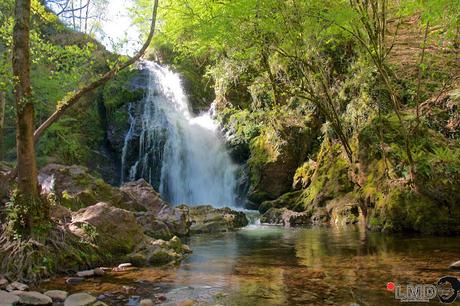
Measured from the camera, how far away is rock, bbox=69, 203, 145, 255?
7.93 metres

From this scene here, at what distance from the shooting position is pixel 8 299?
5250 mm

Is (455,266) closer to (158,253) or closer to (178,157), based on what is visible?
(158,253)

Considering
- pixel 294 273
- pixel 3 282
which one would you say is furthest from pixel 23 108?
pixel 294 273

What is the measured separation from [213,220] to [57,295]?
8702 millimetres

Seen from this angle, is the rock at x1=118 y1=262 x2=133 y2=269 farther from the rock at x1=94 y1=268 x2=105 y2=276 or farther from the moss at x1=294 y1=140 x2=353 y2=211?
the moss at x1=294 y1=140 x2=353 y2=211

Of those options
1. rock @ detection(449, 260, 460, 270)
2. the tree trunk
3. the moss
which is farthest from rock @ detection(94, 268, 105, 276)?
the moss

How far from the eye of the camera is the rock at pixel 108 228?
793 centimetres

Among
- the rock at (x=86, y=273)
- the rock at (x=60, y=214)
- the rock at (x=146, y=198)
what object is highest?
the rock at (x=146, y=198)

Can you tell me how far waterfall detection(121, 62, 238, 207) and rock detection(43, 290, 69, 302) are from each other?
47.2ft

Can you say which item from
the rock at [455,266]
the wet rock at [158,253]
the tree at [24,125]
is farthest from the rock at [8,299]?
the rock at [455,266]

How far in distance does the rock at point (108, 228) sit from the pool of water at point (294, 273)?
3.32 ft

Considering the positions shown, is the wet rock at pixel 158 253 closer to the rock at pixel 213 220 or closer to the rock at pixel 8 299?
the rock at pixel 8 299

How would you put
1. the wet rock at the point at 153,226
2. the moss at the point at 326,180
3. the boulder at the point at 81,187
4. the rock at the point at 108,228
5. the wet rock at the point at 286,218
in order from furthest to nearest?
the moss at the point at 326,180 < the wet rock at the point at 286,218 < the boulder at the point at 81,187 < the wet rock at the point at 153,226 < the rock at the point at 108,228

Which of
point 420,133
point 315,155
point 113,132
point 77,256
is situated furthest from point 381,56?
point 113,132
